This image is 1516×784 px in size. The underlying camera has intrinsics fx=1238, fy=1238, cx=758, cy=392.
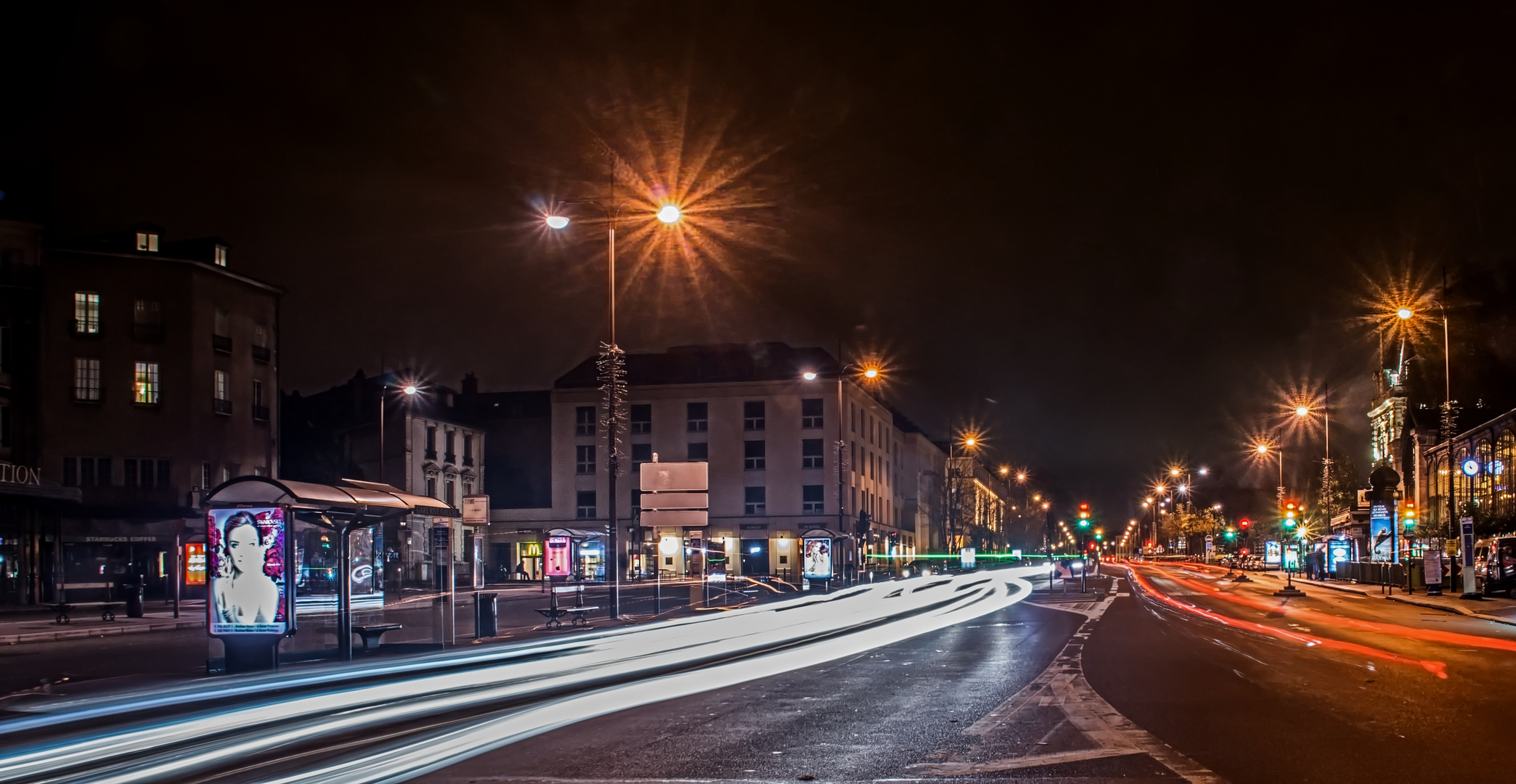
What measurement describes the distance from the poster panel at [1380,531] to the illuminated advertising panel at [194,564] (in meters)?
51.9

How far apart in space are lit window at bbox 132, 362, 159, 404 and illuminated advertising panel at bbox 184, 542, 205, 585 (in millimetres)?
7021

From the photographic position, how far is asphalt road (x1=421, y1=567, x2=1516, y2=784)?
9.29 metres

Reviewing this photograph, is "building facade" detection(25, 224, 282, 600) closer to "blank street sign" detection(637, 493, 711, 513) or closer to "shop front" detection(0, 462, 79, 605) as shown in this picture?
"shop front" detection(0, 462, 79, 605)

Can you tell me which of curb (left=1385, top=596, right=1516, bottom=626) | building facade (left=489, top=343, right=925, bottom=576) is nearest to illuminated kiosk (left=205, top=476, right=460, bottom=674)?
curb (left=1385, top=596, right=1516, bottom=626)

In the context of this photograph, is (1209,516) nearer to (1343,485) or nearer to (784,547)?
(1343,485)

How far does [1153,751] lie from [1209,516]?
464 ft

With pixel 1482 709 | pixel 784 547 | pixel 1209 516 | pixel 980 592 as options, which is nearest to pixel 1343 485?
pixel 1209 516

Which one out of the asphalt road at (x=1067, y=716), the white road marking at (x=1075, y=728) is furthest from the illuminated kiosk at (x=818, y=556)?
the white road marking at (x=1075, y=728)

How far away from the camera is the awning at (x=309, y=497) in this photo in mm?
17312

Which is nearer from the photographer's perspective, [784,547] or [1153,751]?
[1153,751]

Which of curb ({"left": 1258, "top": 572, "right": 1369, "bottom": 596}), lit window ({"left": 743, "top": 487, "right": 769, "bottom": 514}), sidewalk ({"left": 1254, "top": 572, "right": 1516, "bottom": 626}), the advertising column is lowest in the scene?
curb ({"left": 1258, "top": 572, "right": 1369, "bottom": 596})

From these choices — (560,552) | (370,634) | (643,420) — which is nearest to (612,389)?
(370,634)

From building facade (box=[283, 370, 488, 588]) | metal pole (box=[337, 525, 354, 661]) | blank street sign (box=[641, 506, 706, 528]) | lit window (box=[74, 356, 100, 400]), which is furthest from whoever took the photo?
building facade (box=[283, 370, 488, 588])

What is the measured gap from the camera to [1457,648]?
1995 cm
